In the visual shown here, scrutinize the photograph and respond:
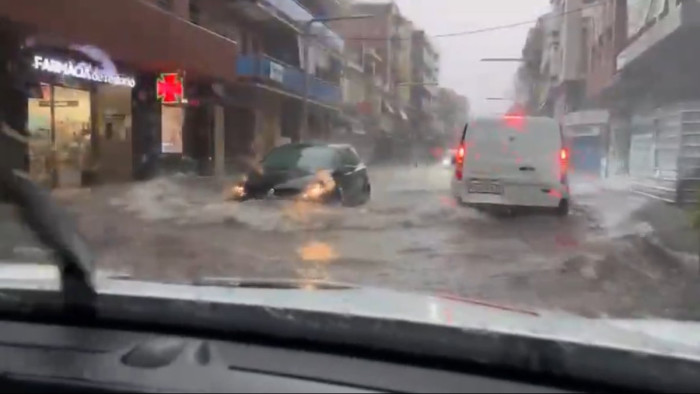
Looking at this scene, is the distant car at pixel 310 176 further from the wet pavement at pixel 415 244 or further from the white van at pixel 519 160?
the white van at pixel 519 160

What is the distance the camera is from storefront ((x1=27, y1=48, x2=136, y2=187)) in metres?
9.09

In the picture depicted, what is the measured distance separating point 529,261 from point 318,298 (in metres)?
3.96

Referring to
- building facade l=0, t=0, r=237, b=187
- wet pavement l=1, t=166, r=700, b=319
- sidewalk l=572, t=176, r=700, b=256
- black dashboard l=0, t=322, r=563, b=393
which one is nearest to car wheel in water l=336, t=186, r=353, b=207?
wet pavement l=1, t=166, r=700, b=319

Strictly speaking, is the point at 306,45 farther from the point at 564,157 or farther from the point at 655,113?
the point at 655,113

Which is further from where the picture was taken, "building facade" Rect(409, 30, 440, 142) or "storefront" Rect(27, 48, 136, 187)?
"storefront" Rect(27, 48, 136, 187)

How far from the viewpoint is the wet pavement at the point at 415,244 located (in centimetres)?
471

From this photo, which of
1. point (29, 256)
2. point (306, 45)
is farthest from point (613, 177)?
point (29, 256)

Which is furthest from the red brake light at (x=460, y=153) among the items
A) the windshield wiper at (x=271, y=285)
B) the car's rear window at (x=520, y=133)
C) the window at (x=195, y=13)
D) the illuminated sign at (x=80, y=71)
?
the illuminated sign at (x=80, y=71)

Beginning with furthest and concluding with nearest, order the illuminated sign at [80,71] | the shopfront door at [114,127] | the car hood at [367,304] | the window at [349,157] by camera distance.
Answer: the shopfront door at [114,127] → the illuminated sign at [80,71] → the window at [349,157] → the car hood at [367,304]

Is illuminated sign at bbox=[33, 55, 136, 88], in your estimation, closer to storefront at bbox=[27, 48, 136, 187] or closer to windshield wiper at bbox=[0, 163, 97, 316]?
storefront at bbox=[27, 48, 136, 187]

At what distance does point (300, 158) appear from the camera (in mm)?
8922

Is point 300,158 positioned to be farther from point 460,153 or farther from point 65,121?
point 65,121

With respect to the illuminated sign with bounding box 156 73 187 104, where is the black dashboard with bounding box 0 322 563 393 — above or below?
below

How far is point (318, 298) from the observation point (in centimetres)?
247
